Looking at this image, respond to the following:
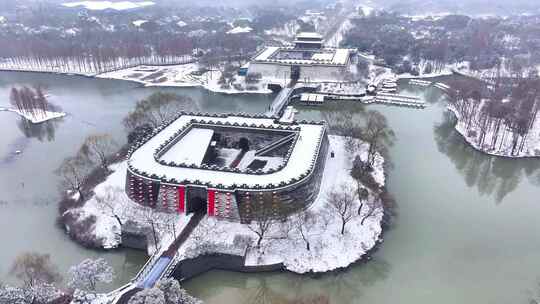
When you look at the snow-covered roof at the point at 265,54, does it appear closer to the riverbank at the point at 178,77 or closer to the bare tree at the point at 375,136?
the riverbank at the point at 178,77

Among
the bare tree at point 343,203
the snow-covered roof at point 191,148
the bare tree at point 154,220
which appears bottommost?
the bare tree at point 154,220

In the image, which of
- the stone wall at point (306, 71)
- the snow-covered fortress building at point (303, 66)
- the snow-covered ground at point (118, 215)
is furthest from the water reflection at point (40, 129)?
the stone wall at point (306, 71)

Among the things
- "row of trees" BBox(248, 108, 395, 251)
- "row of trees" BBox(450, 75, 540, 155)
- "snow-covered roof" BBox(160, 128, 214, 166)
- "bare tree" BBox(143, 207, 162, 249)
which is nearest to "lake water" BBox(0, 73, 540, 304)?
"bare tree" BBox(143, 207, 162, 249)

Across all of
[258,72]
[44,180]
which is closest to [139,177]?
[44,180]

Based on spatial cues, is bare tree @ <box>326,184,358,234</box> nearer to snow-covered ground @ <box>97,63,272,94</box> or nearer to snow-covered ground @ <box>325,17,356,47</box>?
snow-covered ground @ <box>97,63,272,94</box>

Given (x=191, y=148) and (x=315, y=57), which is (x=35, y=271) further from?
(x=315, y=57)

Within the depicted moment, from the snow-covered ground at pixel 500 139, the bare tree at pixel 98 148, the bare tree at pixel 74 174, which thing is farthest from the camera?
the snow-covered ground at pixel 500 139

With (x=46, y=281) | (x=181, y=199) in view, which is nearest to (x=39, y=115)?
(x=181, y=199)

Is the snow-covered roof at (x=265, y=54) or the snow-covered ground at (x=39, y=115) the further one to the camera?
the snow-covered roof at (x=265, y=54)
